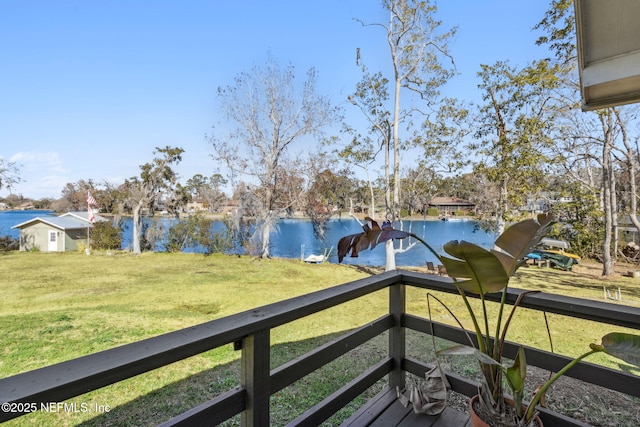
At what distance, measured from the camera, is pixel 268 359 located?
104 cm

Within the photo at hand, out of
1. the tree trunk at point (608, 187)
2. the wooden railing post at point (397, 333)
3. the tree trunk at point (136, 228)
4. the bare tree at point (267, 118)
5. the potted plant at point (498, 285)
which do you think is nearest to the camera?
the potted plant at point (498, 285)

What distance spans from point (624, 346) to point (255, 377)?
1.13 meters

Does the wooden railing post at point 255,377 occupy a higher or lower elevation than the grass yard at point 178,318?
higher

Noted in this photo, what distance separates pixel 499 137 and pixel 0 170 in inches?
685

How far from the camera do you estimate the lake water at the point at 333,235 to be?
13070 mm

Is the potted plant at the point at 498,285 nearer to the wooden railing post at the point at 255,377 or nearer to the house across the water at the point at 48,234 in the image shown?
the wooden railing post at the point at 255,377

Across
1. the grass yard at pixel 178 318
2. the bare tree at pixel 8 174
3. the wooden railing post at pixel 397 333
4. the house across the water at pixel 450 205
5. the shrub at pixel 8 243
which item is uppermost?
the bare tree at pixel 8 174

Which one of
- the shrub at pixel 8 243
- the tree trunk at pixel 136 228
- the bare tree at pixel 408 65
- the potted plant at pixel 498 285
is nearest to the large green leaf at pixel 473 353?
the potted plant at pixel 498 285

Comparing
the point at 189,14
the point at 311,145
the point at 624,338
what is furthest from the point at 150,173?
the point at 624,338

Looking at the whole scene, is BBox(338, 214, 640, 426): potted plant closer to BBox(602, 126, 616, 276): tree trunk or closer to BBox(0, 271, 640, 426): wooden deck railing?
BBox(0, 271, 640, 426): wooden deck railing

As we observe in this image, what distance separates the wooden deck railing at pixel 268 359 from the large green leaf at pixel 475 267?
37cm

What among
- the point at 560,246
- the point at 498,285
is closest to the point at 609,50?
the point at 498,285

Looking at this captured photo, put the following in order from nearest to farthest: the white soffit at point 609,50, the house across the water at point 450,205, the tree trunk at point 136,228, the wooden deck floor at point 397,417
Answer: the white soffit at point 609,50 < the wooden deck floor at point 397,417 < the house across the water at point 450,205 < the tree trunk at point 136,228

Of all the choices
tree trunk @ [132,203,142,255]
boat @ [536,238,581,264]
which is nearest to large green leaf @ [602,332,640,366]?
boat @ [536,238,581,264]
